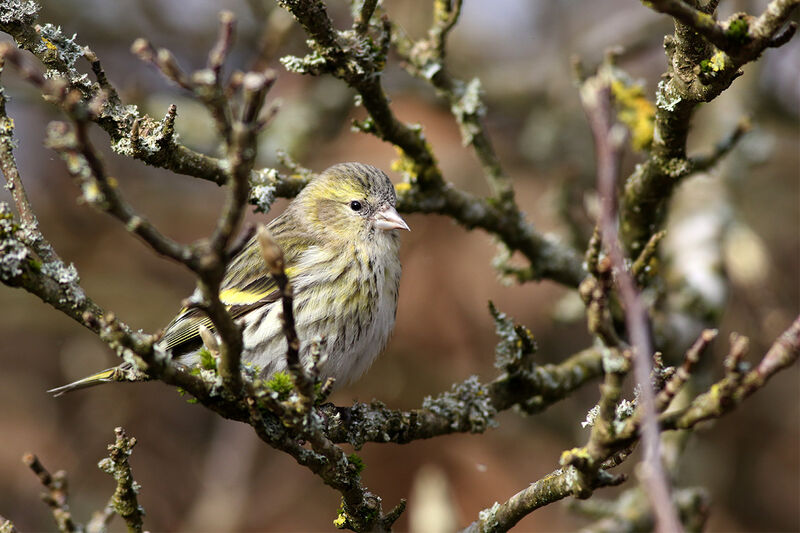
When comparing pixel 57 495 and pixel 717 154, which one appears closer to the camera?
pixel 57 495

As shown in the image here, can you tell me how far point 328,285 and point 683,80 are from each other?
1.56 meters

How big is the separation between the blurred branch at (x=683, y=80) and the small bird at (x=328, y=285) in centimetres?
96

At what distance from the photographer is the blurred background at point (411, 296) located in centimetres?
464

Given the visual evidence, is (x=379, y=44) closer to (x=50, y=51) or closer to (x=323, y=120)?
(x=50, y=51)

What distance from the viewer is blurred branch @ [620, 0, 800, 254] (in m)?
1.83

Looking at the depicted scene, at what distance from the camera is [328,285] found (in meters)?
Answer: 3.22

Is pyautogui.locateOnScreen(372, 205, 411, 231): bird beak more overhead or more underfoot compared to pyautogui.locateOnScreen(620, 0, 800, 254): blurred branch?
more overhead

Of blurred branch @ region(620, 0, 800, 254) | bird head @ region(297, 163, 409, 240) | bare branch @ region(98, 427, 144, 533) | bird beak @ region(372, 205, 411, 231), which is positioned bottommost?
bare branch @ region(98, 427, 144, 533)

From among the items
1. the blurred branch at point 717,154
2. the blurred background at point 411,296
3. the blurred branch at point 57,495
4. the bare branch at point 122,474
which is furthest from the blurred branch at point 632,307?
the blurred background at point 411,296

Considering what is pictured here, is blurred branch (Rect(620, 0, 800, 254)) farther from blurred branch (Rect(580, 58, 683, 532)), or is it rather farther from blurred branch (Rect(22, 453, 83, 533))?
blurred branch (Rect(22, 453, 83, 533))

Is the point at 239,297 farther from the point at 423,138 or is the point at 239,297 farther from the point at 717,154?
the point at 717,154

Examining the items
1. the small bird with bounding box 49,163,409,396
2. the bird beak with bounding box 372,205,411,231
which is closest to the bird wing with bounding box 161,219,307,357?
the small bird with bounding box 49,163,409,396

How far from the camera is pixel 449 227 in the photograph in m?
5.40

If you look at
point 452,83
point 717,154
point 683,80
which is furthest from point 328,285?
point 717,154
